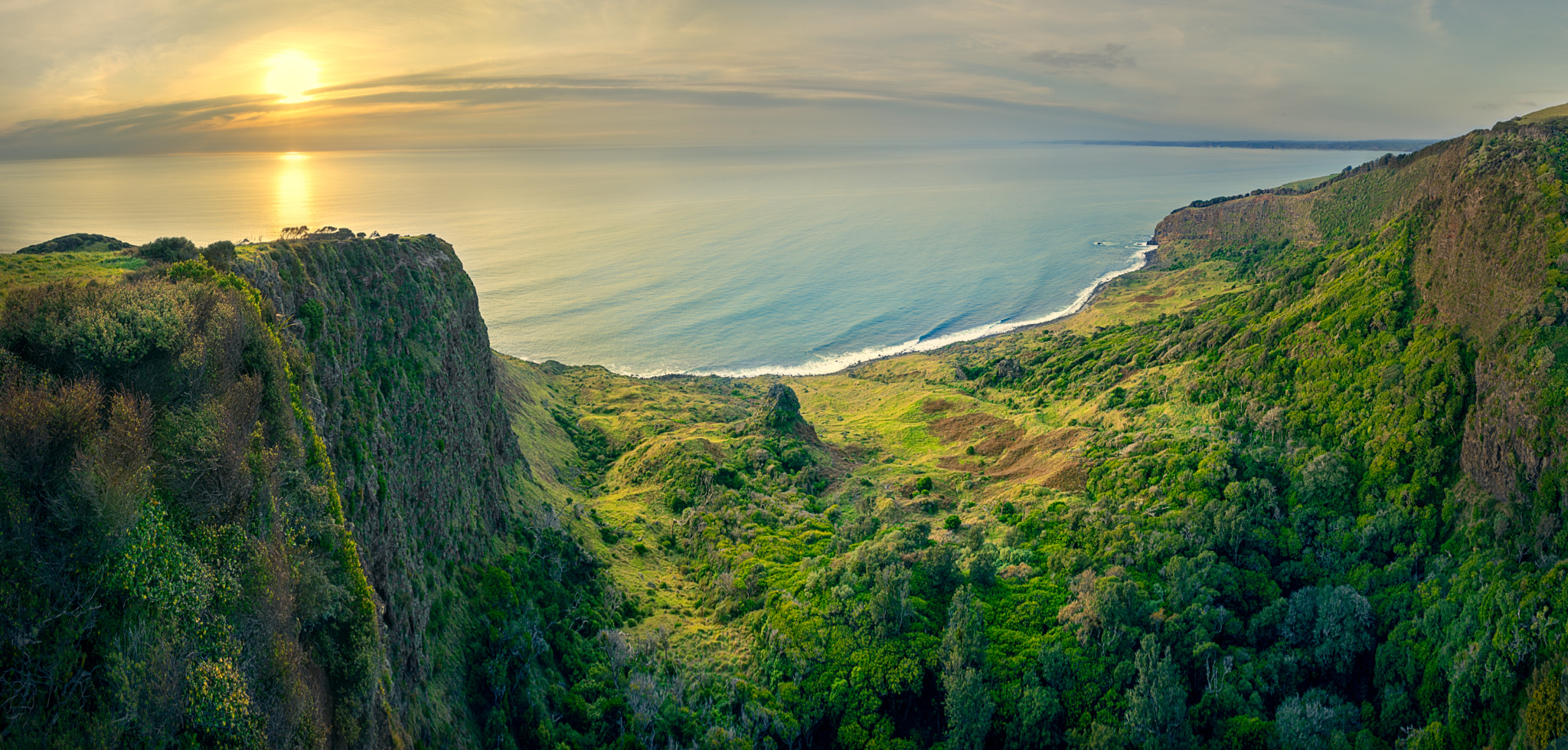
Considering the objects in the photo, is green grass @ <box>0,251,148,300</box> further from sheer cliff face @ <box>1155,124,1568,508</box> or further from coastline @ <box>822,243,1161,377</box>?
coastline @ <box>822,243,1161,377</box>

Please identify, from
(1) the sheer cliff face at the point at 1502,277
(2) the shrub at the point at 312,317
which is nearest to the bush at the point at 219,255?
(2) the shrub at the point at 312,317

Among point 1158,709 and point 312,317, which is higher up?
point 312,317

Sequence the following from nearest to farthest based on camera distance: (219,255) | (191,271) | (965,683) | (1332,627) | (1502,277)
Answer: (191,271)
(219,255)
(965,683)
(1332,627)
(1502,277)

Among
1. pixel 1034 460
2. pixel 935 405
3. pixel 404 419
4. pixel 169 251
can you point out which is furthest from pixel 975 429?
pixel 169 251

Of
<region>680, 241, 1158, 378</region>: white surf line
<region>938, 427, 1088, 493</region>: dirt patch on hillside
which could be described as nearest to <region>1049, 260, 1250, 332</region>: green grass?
<region>680, 241, 1158, 378</region>: white surf line

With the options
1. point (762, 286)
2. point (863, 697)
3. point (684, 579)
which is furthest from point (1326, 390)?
point (762, 286)

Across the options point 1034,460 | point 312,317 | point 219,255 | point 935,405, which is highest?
point 219,255

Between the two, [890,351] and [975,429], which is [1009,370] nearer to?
[975,429]
